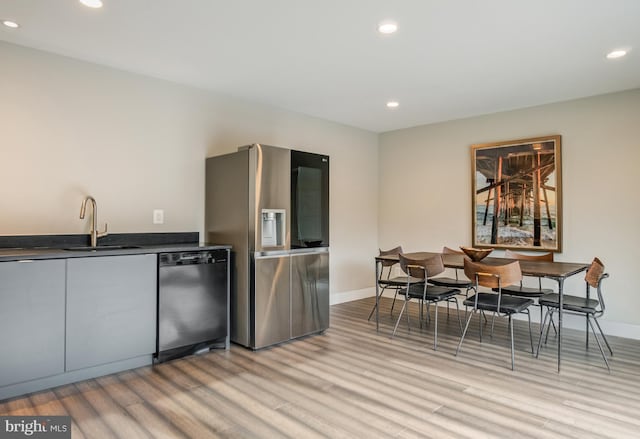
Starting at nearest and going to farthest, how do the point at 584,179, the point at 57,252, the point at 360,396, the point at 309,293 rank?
the point at 360,396 → the point at 57,252 → the point at 309,293 → the point at 584,179

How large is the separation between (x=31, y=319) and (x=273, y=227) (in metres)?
1.88

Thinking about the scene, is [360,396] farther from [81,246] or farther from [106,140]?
[106,140]

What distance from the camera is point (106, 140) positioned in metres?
3.40

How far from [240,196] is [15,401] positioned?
208 cm

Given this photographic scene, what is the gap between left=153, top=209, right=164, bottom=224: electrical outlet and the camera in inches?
145

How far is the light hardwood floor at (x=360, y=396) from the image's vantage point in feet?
7.12

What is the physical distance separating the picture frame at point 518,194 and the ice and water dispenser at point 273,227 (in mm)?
2681

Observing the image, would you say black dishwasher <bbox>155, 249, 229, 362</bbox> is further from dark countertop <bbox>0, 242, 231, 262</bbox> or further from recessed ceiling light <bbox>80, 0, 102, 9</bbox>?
recessed ceiling light <bbox>80, 0, 102, 9</bbox>

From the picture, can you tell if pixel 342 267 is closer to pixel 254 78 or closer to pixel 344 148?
pixel 344 148

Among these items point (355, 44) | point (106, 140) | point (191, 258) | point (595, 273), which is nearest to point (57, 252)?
point (191, 258)

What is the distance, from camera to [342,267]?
5.55 meters

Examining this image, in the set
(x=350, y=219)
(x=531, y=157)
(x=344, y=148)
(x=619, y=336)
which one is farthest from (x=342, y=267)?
(x=619, y=336)

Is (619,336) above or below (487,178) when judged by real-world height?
below

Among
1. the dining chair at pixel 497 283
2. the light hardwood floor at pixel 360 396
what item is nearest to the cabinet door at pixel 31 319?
the light hardwood floor at pixel 360 396
